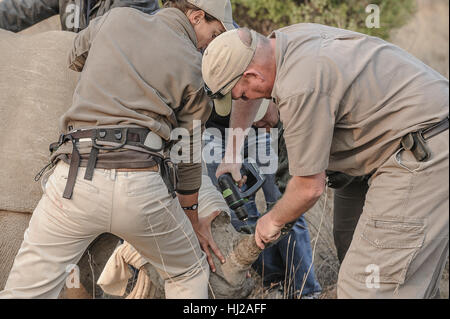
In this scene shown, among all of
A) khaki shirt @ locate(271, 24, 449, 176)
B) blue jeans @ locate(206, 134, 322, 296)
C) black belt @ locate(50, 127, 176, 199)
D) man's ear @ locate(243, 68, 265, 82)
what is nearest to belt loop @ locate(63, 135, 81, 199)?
black belt @ locate(50, 127, 176, 199)

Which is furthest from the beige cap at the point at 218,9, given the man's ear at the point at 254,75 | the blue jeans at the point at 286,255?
the blue jeans at the point at 286,255

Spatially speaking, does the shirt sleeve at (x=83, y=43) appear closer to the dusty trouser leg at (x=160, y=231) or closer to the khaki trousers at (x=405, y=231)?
the dusty trouser leg at (x=160, y=231)

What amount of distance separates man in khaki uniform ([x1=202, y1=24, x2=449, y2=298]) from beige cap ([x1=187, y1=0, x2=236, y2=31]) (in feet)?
1.47

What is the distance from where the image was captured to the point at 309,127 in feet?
8.34

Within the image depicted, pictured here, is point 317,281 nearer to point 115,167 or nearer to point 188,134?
point 188,134

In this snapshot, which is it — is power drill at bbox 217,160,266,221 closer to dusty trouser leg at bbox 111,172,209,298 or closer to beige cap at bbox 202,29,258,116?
dusty trouser leg at bbox 111,172,209,298

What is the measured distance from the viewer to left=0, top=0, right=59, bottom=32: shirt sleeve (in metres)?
4.24

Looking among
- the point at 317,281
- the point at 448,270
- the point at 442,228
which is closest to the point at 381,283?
the point at 442,228

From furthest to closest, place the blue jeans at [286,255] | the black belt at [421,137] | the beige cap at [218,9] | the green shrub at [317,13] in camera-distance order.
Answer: the green shrub at [317,13] < the blue jeans at [286,255] < the beige cap at [218,9] < the black belt at [421,137]

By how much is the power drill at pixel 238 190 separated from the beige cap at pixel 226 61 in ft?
3.19

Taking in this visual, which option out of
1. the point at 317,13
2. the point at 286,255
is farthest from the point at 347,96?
the point at 317,13

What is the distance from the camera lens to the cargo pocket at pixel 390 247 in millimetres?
2645

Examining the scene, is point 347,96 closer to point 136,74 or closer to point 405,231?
point 405,231

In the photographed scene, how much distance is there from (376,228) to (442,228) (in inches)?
11.1
